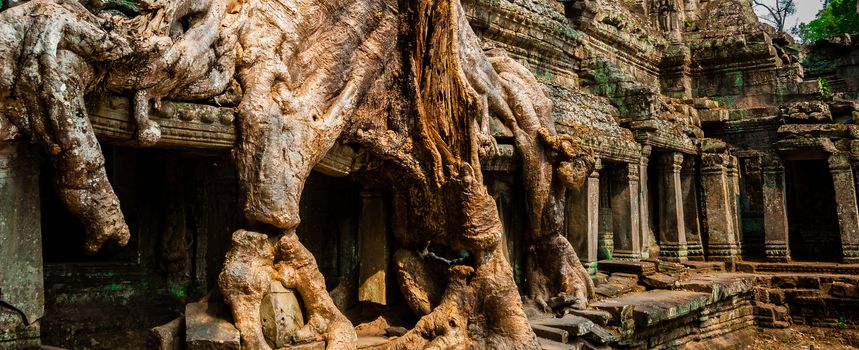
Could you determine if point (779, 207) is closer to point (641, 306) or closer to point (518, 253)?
point (641, 306)

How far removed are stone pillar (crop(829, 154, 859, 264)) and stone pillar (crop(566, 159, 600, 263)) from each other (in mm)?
5326

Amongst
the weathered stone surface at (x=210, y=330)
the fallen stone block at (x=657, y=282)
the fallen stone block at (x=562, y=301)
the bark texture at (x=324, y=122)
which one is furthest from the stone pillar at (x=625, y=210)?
the weathered stone surface at (x=210, y=330)

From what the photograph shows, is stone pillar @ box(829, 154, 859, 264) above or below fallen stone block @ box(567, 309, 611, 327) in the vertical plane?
above

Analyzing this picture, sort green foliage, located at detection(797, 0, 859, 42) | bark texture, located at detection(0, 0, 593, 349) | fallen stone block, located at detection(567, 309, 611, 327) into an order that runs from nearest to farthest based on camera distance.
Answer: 1. bark texture, located at detection(0, 0, 593, 349)
2. fallen stone block, located at detection(567, 309, 611, 327)
3. green foliage, located at detection(797, 0, 859, 42)

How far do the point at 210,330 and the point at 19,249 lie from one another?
118cm

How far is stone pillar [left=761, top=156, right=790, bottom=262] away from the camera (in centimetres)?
1249

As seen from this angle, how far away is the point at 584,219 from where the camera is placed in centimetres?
939

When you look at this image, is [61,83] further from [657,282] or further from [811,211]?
[811,211]

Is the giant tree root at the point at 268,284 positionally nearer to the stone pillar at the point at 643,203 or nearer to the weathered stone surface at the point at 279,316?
the weathered stone surface at the point at 279,316

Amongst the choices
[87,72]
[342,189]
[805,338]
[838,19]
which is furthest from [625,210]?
[838,19]

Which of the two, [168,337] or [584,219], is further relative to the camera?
[584,219]

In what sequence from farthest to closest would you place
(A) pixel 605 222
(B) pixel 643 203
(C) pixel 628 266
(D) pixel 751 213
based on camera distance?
(D) pixel 751 213 → (B) pixel 643 203 → (A) pixel 605 222 → (C) pixel 628 266

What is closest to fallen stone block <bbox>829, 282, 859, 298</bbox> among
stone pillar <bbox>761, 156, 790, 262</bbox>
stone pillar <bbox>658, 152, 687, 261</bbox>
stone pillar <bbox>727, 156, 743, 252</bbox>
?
stone pillar <bbox>761, 156, 790, 262</bbox>

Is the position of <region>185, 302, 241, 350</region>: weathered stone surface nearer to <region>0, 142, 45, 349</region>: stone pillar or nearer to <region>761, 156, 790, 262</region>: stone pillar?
<region>0, 142, 45, 349</region>: stone pillar
